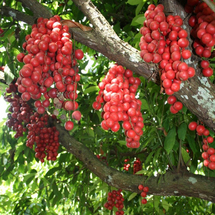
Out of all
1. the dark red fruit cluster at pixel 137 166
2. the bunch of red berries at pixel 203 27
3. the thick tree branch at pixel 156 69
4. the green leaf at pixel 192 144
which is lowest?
the dark red fruit cluster at pixel 137 166

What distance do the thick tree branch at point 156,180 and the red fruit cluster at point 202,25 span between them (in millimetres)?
1201

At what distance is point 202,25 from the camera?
99cm

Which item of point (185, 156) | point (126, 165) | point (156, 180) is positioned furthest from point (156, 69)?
point (126, 165)

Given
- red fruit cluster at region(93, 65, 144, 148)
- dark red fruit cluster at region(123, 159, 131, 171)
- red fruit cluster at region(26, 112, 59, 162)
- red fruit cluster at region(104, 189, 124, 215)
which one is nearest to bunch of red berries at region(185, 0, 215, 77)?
red fruit cluster at region(93, 65, 144, 148)

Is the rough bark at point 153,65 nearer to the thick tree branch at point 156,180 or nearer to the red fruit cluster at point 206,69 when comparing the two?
the red fruit cluster at point 206,69

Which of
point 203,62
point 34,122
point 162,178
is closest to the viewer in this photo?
point 203,62

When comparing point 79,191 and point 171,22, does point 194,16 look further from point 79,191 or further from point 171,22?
point 79,191

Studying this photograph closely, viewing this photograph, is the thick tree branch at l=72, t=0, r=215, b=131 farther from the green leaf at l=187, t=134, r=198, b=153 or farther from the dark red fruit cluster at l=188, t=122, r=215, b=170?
the green leaf at l=187, t=134, r=198, b=153

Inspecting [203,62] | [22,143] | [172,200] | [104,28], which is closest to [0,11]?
[104,28]

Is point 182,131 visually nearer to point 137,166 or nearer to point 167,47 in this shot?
point 167,47

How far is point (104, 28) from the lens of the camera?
4.01ft

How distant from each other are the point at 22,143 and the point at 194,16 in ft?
8.16

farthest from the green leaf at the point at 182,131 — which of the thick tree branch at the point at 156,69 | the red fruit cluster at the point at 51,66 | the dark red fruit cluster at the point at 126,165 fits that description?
the dark red fruit cluster at the point at 126,165

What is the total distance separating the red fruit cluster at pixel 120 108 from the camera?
3.29 feet
